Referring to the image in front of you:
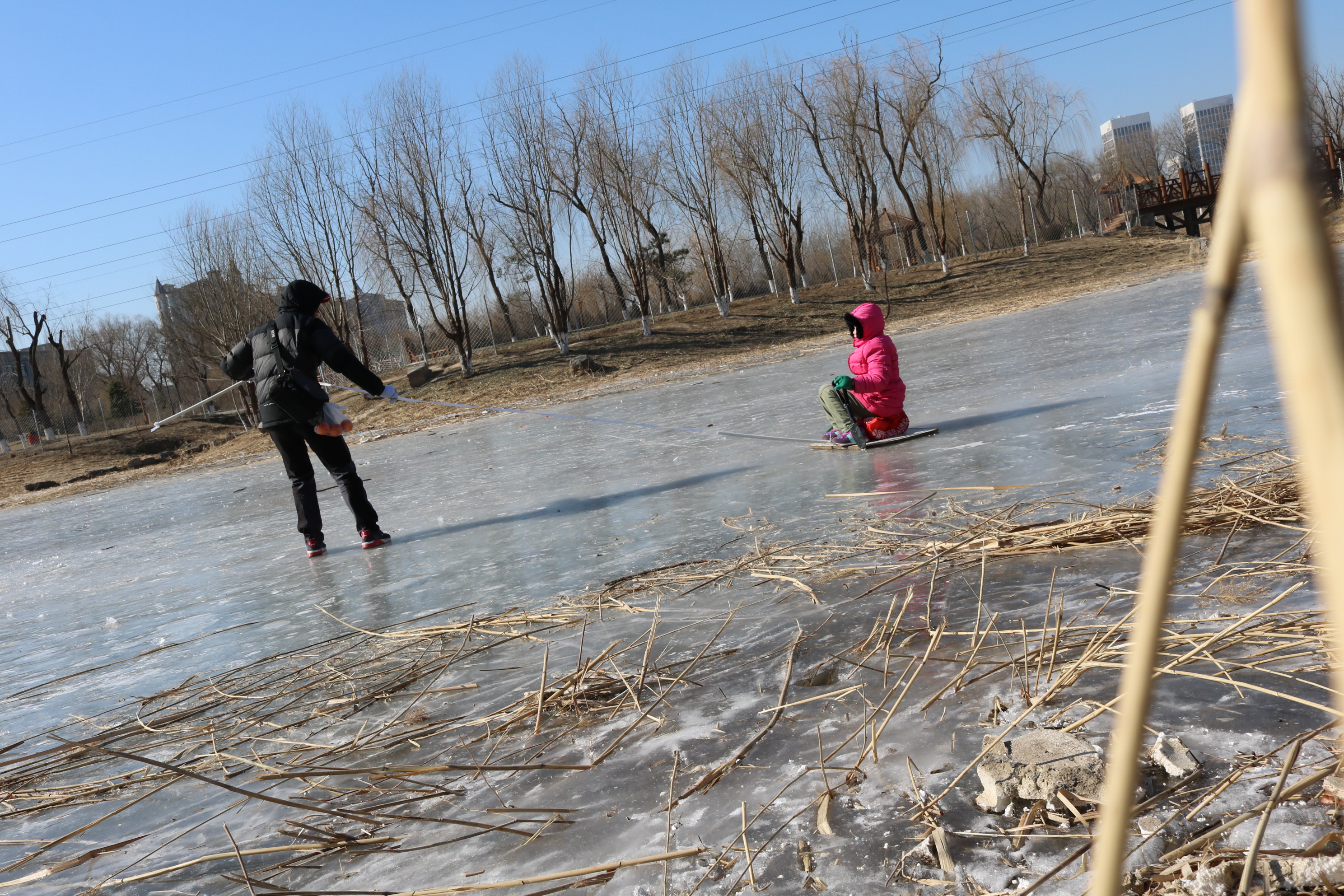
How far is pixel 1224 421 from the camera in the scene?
514cm

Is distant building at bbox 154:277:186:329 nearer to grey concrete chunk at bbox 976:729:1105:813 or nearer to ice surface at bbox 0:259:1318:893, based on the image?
ice surface at bbox 0:259:1318:893

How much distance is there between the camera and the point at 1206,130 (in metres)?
120

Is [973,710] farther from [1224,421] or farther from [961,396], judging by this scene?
[961,396]

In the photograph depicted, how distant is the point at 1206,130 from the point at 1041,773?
142 metres

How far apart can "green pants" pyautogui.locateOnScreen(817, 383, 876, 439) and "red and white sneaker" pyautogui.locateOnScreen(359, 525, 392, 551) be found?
340 cm

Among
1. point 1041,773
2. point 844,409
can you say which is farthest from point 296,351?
point 1041,773

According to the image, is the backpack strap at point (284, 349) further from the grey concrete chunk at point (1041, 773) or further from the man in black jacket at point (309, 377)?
Answer: the grey concrete chunk at point (1041, 773)

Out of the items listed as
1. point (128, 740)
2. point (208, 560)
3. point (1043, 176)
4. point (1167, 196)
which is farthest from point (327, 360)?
point (1043, 176)

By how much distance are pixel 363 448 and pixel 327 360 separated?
11235 mm

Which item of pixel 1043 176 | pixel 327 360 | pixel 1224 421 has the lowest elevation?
pixel 1224 421

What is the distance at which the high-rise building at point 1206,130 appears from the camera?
64.6 meters

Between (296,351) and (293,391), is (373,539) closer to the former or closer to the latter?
(293,391)

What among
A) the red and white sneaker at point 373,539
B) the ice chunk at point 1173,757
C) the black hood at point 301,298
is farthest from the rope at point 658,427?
the ice chunk at point 1173,757

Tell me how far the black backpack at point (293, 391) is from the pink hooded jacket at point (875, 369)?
3.94 meters
